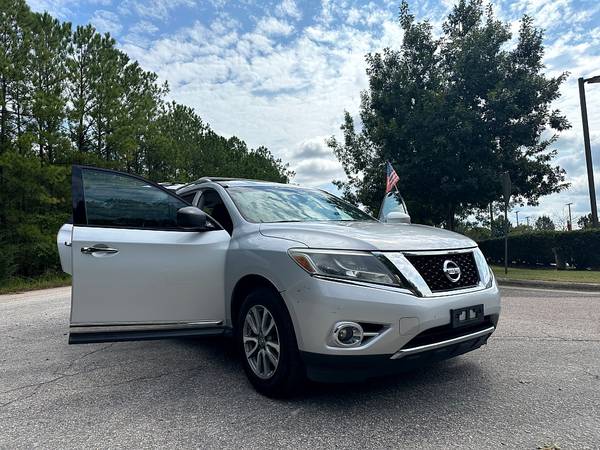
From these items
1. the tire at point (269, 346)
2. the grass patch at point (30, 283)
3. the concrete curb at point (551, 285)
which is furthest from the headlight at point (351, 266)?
the grass patch at point (30, 283)

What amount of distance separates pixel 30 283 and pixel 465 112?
52.0ft

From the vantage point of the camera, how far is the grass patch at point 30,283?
14.1 metres

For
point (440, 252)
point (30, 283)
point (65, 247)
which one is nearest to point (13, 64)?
point (30, 283)

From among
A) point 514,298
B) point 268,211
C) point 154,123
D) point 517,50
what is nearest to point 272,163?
point 154,123

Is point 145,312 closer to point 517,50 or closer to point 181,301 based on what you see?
point 181,301

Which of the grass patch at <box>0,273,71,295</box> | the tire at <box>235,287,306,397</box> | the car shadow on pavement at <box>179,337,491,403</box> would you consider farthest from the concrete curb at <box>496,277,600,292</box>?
the grass patch at <box>0,273,71,295</box>

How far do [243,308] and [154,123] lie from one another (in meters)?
26.7

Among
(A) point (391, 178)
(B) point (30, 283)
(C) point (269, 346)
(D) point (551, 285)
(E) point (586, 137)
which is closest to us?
(C) point (269, 346)

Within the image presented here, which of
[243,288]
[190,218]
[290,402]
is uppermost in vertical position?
[190,218]

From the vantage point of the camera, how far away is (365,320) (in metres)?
2.76

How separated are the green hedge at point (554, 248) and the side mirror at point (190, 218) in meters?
14.5

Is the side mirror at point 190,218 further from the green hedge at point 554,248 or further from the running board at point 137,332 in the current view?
the green hedge at point 554,248

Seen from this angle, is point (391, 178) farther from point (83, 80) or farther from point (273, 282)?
point (83, 80)

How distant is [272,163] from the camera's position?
50125 millimetres
